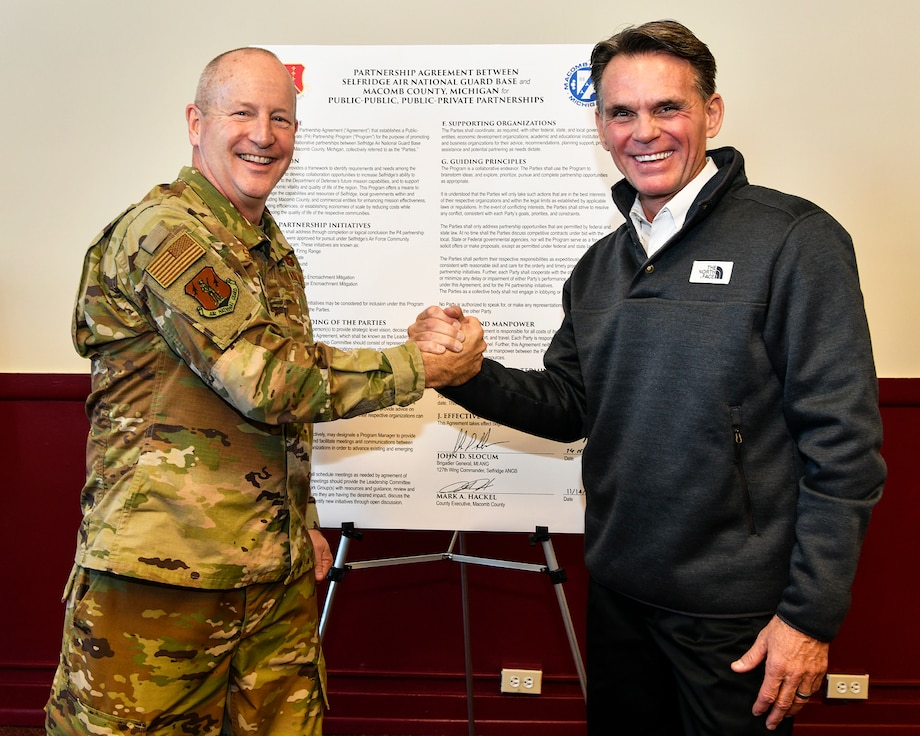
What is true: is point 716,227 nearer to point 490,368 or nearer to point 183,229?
point 490,368

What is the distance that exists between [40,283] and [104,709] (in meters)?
1.91

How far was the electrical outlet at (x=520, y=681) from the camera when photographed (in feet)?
9.62

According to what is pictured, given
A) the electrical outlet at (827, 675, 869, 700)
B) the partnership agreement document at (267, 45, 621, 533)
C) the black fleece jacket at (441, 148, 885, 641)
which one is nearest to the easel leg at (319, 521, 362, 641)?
the partnership agreement document at (267, 45, 621, 533)

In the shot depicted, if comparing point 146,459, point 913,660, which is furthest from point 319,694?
point 913,660

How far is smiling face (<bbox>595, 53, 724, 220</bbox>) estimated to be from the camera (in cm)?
161

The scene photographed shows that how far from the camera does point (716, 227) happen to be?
154 centimetres

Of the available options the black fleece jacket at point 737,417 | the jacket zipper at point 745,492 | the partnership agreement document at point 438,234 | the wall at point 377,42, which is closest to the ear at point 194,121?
the partnership agreement document at point 438,234

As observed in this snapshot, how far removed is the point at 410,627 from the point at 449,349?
1.63 metres

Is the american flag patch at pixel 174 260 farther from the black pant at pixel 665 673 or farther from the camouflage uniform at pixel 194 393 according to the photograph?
the black pant at pixel 665 673

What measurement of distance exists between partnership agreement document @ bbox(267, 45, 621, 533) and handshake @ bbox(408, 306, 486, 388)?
25.0 inches

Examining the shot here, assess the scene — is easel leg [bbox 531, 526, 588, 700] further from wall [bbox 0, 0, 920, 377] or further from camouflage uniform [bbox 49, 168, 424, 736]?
wall [bbox 0, 0, 920, 377]

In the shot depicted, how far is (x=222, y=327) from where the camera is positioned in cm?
151

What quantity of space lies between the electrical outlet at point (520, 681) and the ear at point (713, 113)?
6.98 ft

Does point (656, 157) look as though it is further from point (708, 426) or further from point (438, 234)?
point (438, 234)
